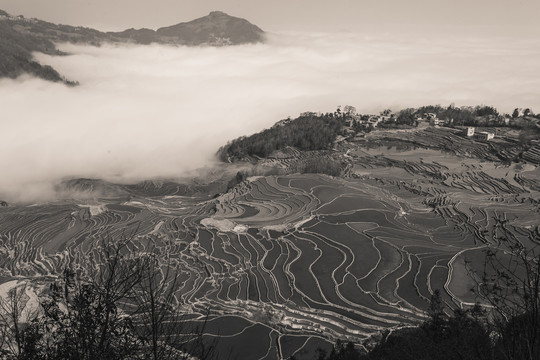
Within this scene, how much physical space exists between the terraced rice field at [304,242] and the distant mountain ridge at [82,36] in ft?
165

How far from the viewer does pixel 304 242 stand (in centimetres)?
2328

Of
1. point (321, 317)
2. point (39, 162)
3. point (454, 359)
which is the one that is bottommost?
point (39, 162)

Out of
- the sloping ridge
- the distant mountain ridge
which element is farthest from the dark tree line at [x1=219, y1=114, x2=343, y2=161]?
the sloping ridge

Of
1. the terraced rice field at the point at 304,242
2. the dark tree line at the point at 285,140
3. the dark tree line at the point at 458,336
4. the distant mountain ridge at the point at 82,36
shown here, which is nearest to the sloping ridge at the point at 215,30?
the distant mountain ridge at the point at 82,36

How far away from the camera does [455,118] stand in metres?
55.6

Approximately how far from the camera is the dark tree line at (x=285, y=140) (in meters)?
47.7

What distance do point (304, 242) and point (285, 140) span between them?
27090mm

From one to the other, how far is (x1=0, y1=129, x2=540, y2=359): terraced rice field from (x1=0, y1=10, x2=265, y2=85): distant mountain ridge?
50377 millimetres

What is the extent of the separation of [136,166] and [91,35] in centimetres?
9122

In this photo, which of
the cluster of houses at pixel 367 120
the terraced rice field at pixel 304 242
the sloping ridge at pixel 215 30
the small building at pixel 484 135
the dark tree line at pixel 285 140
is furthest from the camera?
the sloping ridge at pixel 215 30

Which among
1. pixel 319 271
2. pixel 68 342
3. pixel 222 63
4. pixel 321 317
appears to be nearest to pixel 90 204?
pixel 319 271

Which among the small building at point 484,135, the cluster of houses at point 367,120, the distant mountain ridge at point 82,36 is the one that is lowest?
the cluster of houses at point 367,120

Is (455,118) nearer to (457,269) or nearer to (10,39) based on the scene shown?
(457,269)

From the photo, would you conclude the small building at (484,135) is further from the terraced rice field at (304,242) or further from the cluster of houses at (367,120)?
the cluster of houses at (367,120)
